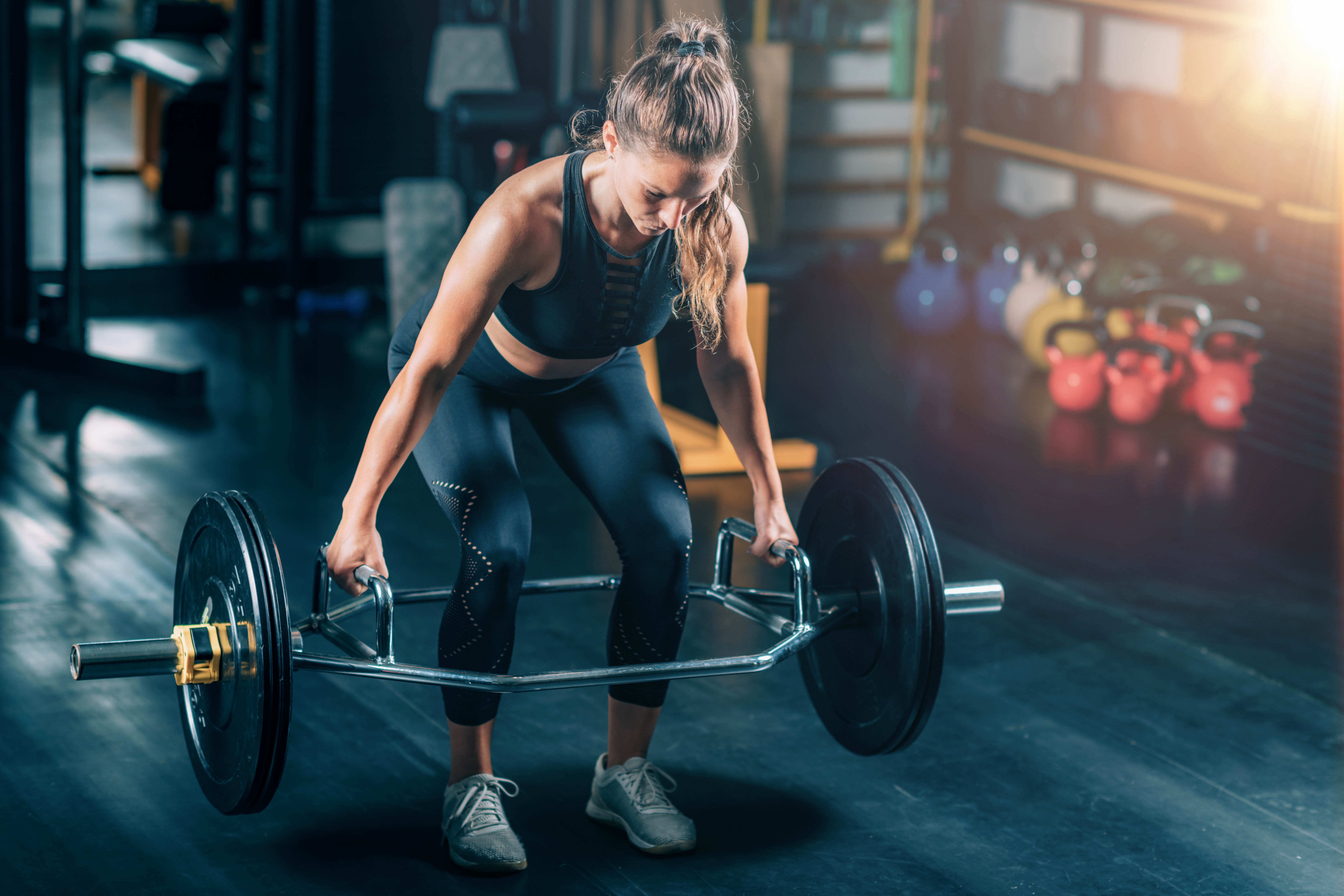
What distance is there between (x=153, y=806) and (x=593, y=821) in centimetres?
60

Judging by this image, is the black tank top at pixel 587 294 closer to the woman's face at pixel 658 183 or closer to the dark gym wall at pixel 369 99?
the woman's face at pixel 658 183

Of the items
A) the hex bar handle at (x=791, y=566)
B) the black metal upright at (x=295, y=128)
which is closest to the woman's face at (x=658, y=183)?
the hex bar handle at (x=791, y=566)

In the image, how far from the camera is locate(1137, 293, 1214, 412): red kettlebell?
14.5ft

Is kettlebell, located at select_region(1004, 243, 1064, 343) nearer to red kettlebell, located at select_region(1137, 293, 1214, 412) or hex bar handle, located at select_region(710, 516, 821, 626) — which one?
red kettlebell, located at select_region(1137, 293, 1214, 412)

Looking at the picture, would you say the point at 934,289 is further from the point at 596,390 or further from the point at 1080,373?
the point at 596,390

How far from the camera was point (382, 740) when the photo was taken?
238cm

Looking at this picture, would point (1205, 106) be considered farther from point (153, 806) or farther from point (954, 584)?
point (153, 806)

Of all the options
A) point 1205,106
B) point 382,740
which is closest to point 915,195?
point 1205,106

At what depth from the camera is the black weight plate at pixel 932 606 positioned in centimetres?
192

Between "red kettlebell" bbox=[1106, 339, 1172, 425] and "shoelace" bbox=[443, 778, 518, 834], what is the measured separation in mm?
2831

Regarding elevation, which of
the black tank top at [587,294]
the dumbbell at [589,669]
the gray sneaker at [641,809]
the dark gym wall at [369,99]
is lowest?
the gray sneaker at [641,809]

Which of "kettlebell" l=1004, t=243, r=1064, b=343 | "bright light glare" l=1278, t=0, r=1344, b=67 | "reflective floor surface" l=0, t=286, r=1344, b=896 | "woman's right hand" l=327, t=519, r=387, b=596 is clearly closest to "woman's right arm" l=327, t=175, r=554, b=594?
"woman's right hand" l=327, t=519, r=387, b=596

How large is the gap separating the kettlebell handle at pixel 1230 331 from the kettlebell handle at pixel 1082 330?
243 mm

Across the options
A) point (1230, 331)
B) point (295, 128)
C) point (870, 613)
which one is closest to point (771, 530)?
point (870, 613)
